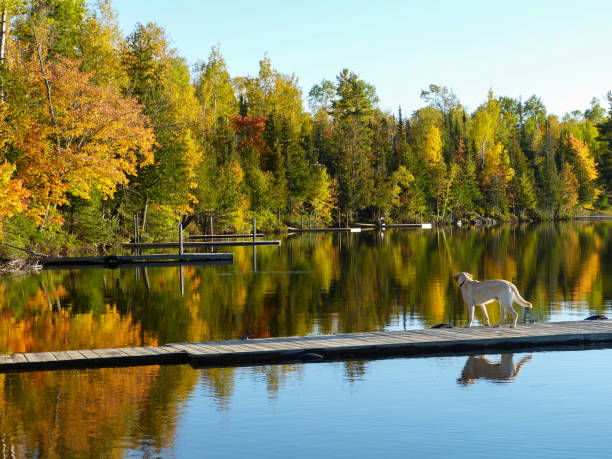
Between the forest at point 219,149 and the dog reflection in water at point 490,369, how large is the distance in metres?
20.8

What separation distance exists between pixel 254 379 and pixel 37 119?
2905 cm

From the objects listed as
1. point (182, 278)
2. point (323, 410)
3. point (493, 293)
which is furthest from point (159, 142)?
point (323, 410)

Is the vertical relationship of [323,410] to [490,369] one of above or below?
below

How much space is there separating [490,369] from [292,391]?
382cm

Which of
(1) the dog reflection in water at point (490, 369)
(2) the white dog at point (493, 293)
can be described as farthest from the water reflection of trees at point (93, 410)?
(2) the white dog at point (493, 293)

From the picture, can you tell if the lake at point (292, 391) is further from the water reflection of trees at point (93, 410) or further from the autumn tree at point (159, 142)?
Result: the autumn tree at point (159, 142)

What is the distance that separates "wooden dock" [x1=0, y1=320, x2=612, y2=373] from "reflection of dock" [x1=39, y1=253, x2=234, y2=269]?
24523 mm

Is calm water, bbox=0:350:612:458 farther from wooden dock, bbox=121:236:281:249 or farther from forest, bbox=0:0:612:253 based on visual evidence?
wooden dock, bbox=121:236:281:249

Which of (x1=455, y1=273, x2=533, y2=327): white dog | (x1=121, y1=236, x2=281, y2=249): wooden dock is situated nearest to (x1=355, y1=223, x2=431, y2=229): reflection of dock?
(x1=121, y1=236, x2=281, y2=249): wooden dock

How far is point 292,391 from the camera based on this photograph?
12.8 m

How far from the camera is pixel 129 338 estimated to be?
710 inches

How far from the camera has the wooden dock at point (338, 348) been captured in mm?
14359

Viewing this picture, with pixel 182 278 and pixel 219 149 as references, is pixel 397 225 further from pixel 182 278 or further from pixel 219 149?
pixel 182 278

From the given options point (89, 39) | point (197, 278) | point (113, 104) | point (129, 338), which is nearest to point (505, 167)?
point (89, 39)
